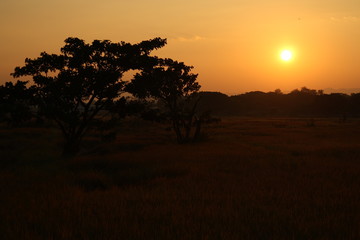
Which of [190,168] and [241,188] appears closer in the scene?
[241,188]

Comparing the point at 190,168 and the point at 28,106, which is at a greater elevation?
the point at 28,106

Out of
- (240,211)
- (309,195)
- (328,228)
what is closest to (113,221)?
(240,211)

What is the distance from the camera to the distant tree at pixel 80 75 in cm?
1891

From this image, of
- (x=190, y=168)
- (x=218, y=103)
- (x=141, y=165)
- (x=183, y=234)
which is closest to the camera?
(x=183, y=234)

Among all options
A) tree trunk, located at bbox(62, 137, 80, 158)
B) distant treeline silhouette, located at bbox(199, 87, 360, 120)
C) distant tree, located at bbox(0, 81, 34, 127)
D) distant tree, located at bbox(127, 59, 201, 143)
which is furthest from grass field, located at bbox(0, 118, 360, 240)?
distant treeline silhouette, located at bbox(199, 87, 360, 120)

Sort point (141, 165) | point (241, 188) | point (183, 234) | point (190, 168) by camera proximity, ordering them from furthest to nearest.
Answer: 1. point (141, 165)
2. point (190, 168)
3. point (241, 188)
4. point (183, 234)

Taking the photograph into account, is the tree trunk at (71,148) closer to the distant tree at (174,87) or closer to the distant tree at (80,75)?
the distant tree at (80,75)

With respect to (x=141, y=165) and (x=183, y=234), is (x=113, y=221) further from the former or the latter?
(x=141, y=165)

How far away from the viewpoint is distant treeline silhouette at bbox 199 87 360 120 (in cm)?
10931

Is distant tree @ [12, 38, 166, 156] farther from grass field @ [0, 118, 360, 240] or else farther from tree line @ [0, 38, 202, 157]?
grass field @ [0, 118, 360, 240]

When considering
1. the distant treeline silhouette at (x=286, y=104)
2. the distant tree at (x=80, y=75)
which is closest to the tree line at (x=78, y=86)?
the distant tree at (x=80, y=75)

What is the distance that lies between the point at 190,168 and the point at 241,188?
4.23m

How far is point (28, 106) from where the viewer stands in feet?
60.6

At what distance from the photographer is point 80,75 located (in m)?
19.2
